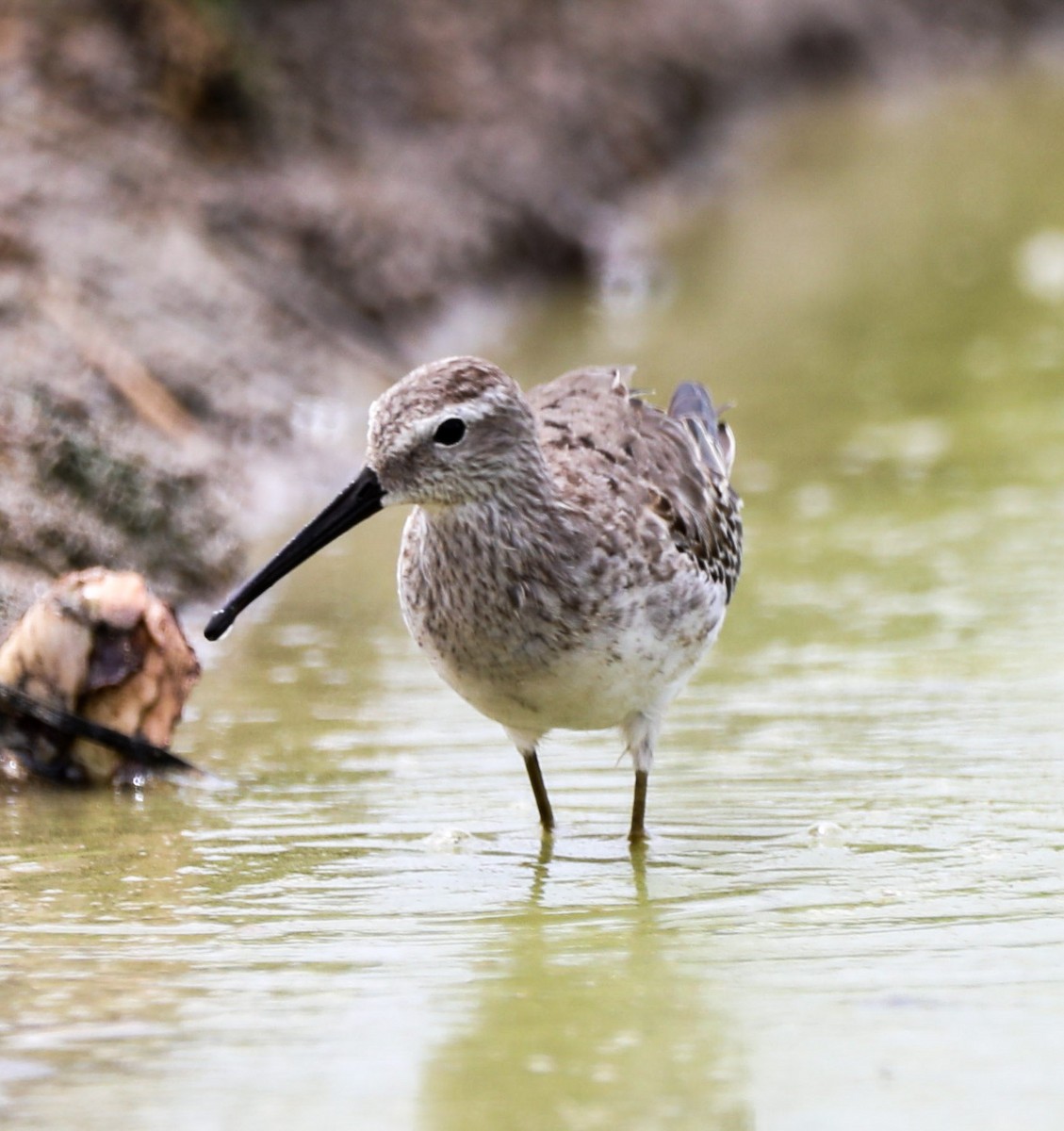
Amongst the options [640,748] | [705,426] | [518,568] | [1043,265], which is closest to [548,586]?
[518,568]

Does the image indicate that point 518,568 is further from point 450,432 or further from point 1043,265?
point 1043,265

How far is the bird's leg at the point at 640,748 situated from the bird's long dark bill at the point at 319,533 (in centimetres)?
93

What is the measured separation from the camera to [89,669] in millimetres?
5656

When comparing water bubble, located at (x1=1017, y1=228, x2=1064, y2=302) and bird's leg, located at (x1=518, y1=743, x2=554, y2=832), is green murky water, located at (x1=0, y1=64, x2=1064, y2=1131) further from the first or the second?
water bubble, located at (x1=1017, y1=228, x2=1064, y2=302)

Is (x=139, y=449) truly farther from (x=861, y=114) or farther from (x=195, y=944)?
Answer: (x=861, y=114)

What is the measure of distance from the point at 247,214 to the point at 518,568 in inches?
259

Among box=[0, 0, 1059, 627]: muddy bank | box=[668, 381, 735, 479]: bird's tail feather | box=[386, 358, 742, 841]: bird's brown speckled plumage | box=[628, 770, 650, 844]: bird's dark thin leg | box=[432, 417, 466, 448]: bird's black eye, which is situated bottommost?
box=[628, 770, 650, 844]: bird's dark thin leg

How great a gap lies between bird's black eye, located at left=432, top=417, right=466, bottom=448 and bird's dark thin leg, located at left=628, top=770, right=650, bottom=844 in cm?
105

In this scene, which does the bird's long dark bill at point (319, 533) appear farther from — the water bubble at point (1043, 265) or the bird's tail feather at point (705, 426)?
the water bubble at point (1043, 265)

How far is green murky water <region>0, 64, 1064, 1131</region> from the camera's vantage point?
12.1 feet

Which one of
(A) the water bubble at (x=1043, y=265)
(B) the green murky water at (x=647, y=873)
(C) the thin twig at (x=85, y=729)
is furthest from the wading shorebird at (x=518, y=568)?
(A) the water bubble at (x=1043, y=265)

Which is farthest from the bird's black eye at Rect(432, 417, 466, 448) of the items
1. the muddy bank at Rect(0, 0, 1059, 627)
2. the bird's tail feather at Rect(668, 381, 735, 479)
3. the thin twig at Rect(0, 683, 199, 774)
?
the muddy bank at Rect(0, 0, 1059, 627)

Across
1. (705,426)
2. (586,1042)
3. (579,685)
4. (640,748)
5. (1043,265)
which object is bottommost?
(586,1042)

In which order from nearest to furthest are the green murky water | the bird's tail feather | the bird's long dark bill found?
the green murky water, the bird's long dark bill, the bird's tail feather
